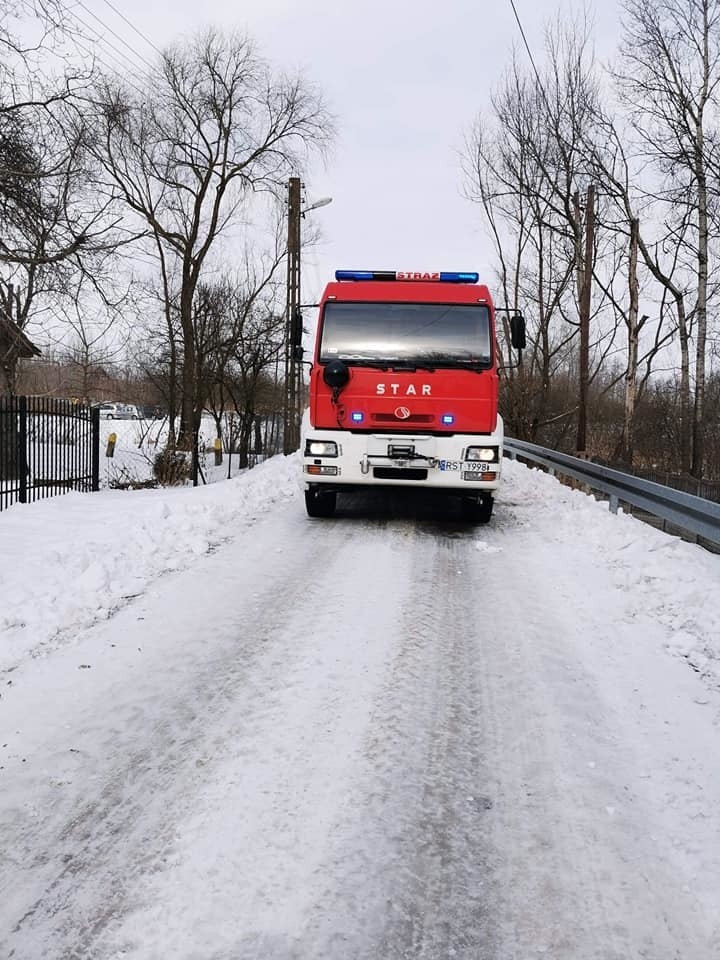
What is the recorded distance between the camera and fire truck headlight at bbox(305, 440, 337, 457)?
853cm

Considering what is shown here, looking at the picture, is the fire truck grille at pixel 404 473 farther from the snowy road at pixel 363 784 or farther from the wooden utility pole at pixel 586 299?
the wooden utility pole at pixel 586 299

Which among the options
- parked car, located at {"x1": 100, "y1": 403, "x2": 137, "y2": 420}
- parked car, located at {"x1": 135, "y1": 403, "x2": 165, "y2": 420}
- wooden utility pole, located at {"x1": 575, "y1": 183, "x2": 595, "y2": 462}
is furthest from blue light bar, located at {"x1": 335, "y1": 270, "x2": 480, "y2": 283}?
parked car, located at {"x1": 100, "y1": 403, "x2": 137, "y2": 420}

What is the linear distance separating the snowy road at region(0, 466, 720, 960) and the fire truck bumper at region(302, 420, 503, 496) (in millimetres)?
2989

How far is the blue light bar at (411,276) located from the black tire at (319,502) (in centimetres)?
286

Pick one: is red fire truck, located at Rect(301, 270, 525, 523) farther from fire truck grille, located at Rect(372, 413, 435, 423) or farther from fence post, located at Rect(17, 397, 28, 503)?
fence post, located at Rect(17, 397, 28, 503)

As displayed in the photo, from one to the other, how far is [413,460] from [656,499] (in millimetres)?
2681

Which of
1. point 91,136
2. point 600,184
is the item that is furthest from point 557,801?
point 600,184

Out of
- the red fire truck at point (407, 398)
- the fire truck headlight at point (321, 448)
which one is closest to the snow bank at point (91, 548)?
the fire truck headlight at point (321, 448)

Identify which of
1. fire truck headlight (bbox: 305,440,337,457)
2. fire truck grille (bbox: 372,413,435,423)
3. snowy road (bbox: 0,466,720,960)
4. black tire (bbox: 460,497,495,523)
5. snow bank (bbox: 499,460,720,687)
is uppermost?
fire truck grille (bbox: 372,413,435,423)

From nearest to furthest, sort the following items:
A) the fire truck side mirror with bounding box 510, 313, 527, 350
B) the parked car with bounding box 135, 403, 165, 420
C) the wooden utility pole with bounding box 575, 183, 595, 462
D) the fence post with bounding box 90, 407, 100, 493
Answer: the fire truck side mirror with bounding box 510, 313, 527, 350 → the fence post with bounding box 90, 407, 100, 493 → the wooden utility pole with bounding box 575, 183, 595, 462 → the parked car with bounding box 135, 403, 165, 420

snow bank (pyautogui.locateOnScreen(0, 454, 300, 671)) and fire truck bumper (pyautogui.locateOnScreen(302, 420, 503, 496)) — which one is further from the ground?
fire truck bumper (pyautogui.locateOnScreen(302, 420, 503, 496))

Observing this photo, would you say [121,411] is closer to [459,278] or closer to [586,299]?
[586,299]

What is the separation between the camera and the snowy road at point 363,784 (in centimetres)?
216

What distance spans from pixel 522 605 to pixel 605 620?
64 cm
